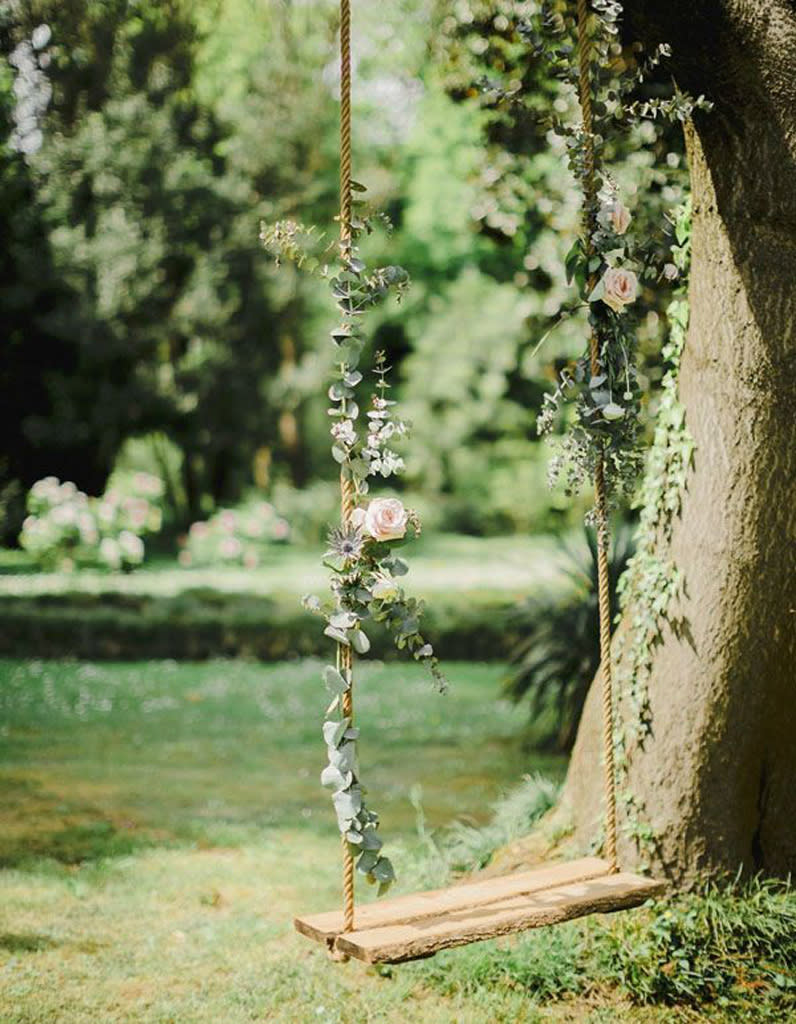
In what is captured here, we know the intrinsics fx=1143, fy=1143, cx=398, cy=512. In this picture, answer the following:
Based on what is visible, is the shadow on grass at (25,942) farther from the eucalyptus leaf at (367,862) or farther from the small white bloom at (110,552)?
the small white bloom at (110,552)

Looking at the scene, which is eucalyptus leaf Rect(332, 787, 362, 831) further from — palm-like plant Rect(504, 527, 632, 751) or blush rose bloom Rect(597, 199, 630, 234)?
palm-like plant Rect(504, 527, 632, 751)

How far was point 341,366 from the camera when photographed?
9.64 ft

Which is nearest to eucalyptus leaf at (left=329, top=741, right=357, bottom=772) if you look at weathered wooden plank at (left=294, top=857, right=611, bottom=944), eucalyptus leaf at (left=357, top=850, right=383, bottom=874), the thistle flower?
eucalyptus leaf at (left=357, top=850, right=383, bottom=874)

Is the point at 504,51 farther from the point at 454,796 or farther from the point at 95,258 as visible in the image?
the point at 95,258

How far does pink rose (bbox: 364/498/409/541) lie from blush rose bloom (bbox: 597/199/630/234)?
48.3 inches

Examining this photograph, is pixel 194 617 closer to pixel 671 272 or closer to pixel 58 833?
pixel 58 833

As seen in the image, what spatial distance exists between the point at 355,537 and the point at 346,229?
0.79 metres

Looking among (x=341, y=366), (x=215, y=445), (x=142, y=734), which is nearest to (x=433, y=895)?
(x=341, y=366)

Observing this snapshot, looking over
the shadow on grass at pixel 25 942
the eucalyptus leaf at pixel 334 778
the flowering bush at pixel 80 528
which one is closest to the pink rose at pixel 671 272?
the eucalyptus leaf at pixel 334 778

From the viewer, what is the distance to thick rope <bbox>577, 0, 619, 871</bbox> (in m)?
3.30

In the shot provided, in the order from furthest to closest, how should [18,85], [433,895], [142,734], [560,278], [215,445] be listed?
[215,445] → [18,85] → [560,278] → [142,734] → [433,895]

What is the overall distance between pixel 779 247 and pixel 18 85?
37.0ft

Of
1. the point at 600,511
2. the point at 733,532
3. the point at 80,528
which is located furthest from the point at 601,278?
the point at 80,528

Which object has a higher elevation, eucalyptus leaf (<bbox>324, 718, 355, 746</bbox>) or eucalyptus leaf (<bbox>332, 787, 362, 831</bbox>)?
eucalyptus leaf (<bbox>324, 718, 355, 746</bbox>)
